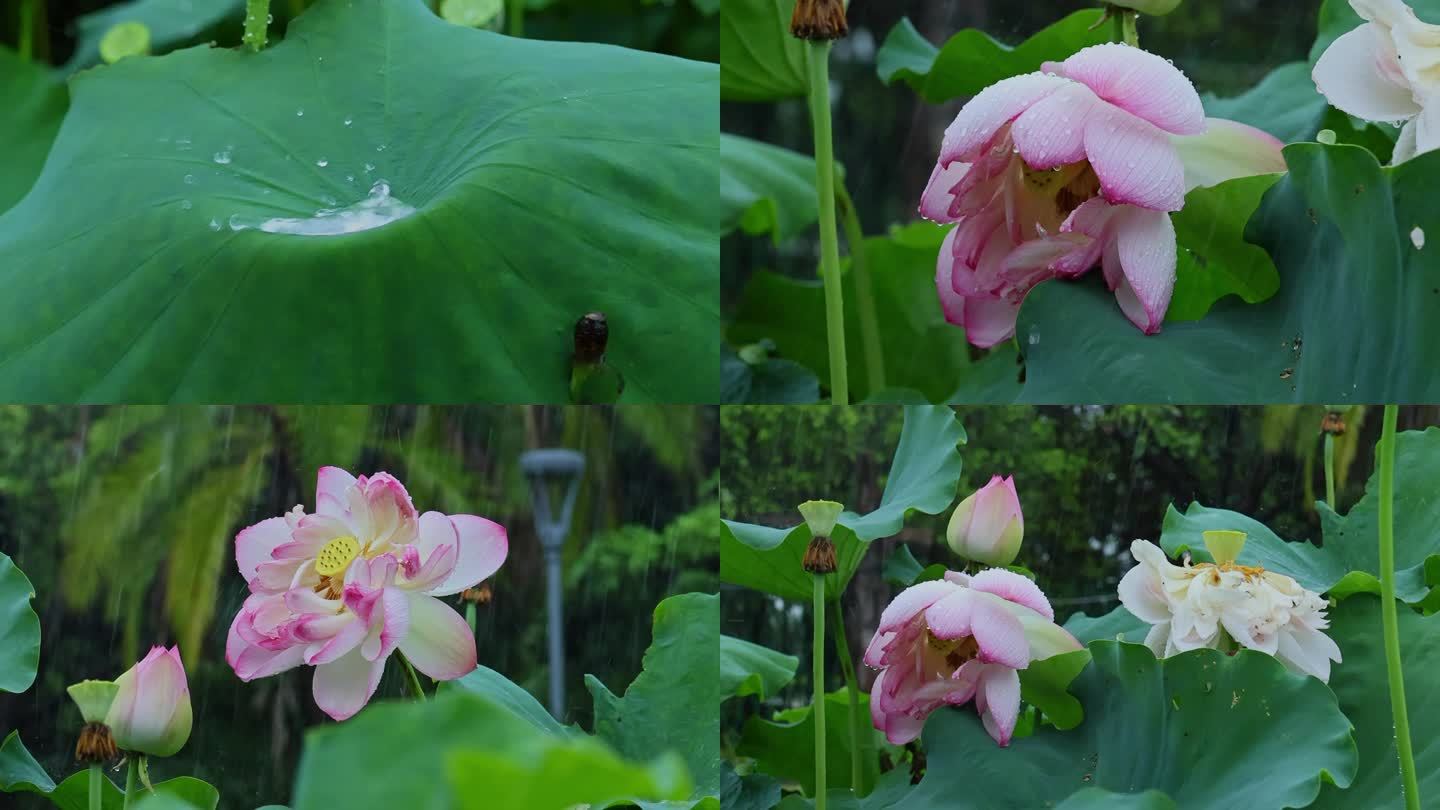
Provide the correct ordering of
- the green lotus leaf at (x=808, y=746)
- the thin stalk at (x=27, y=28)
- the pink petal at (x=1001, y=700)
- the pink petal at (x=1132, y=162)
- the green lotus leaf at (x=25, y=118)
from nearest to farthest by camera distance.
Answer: the pink petal at (x=1132, y=162) → the pink petal at (x=1001, y=700) → the green lotus leaf at (x=808, y=746) → the green lotus leaf at (x=25, y=118) → the thin stalk at (x=27, y=28)

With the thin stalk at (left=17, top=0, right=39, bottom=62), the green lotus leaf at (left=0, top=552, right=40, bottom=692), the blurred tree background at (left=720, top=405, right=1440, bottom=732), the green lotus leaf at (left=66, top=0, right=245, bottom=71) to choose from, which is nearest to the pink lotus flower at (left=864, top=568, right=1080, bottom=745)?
the blurred tree background at (left=720, top=405, right=1440, bottom=732)

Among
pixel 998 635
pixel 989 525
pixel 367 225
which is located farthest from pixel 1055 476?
pixel 367 225

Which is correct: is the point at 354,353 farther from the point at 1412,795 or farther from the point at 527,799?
the point at 1412,795

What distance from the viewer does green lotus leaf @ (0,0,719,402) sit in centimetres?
55

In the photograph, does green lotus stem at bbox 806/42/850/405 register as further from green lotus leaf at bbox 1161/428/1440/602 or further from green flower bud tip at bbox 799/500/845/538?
green lotus leaf at bbox 1161/428/1440/602

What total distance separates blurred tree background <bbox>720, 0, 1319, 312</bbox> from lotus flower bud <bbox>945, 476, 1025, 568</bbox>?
27 centimetres

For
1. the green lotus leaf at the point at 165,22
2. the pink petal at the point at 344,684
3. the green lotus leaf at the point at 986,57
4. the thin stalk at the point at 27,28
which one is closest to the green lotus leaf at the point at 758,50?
the green lotus leaf at the point at 986,57

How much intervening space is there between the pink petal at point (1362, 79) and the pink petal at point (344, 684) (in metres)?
0.46

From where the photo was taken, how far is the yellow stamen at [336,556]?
563 millimetres

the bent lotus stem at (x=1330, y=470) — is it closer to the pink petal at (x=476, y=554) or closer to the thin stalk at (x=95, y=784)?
the pink petal at (x=476, y=554)

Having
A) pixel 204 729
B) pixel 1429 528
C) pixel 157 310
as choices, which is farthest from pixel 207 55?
pixel 1429 528

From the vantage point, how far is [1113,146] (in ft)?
1.55

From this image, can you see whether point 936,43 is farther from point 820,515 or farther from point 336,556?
point 336,556

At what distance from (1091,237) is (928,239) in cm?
28
